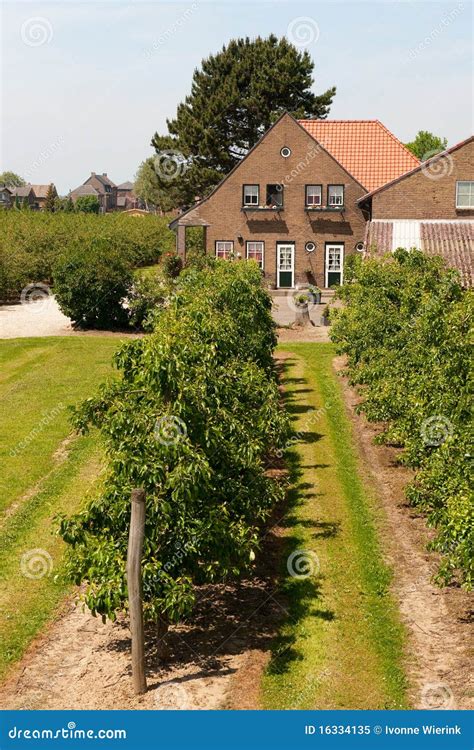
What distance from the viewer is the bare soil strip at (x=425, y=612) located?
1200 cm

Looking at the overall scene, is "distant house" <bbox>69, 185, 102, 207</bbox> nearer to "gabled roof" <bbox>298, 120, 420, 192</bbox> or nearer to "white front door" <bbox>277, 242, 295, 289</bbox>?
"gabled roof" <bbox>298, 120, 420, 192</bbox>

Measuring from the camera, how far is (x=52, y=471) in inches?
861

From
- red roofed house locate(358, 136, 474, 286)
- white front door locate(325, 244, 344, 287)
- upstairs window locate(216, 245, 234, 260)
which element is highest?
red roofed house locate(358, 136, 474, 286)

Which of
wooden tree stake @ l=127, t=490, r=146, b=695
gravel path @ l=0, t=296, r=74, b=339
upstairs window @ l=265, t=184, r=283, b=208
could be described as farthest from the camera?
upstairs window @ l=265, t=184, r=283, b=208

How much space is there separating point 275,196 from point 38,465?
33.3 m

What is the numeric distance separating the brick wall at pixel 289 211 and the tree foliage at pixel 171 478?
39.2 m

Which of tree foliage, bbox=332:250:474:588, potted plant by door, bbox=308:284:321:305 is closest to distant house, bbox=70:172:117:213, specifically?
potted plant by door, bbox=308:284:321:305

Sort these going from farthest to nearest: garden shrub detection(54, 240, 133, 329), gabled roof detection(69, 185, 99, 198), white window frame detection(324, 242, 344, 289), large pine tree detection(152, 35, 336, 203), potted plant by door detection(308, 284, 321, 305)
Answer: gabled roof detection(69, 185, 99, 198), large pine tree detection(152, 35, 336, 203), white window frame detection(324, 242, 344, 289), potted plant by door detection(308, 284, 321, 305), garden shrub detection(54, 240, 133, 329)

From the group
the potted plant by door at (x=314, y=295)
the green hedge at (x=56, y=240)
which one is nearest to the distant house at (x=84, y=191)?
the green hedge at (x=56, y=240)

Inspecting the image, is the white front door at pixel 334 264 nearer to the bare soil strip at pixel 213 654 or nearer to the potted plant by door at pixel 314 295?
the potted plant by door at pixel 314 295

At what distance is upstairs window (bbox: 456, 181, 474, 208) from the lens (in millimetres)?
43781

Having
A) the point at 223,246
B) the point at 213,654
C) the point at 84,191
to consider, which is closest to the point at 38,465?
the point at 213,654

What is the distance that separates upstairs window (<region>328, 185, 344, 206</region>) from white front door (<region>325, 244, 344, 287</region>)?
Result: 2.36 m

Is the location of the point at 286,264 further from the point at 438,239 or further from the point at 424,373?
Result: the point at 424,373
